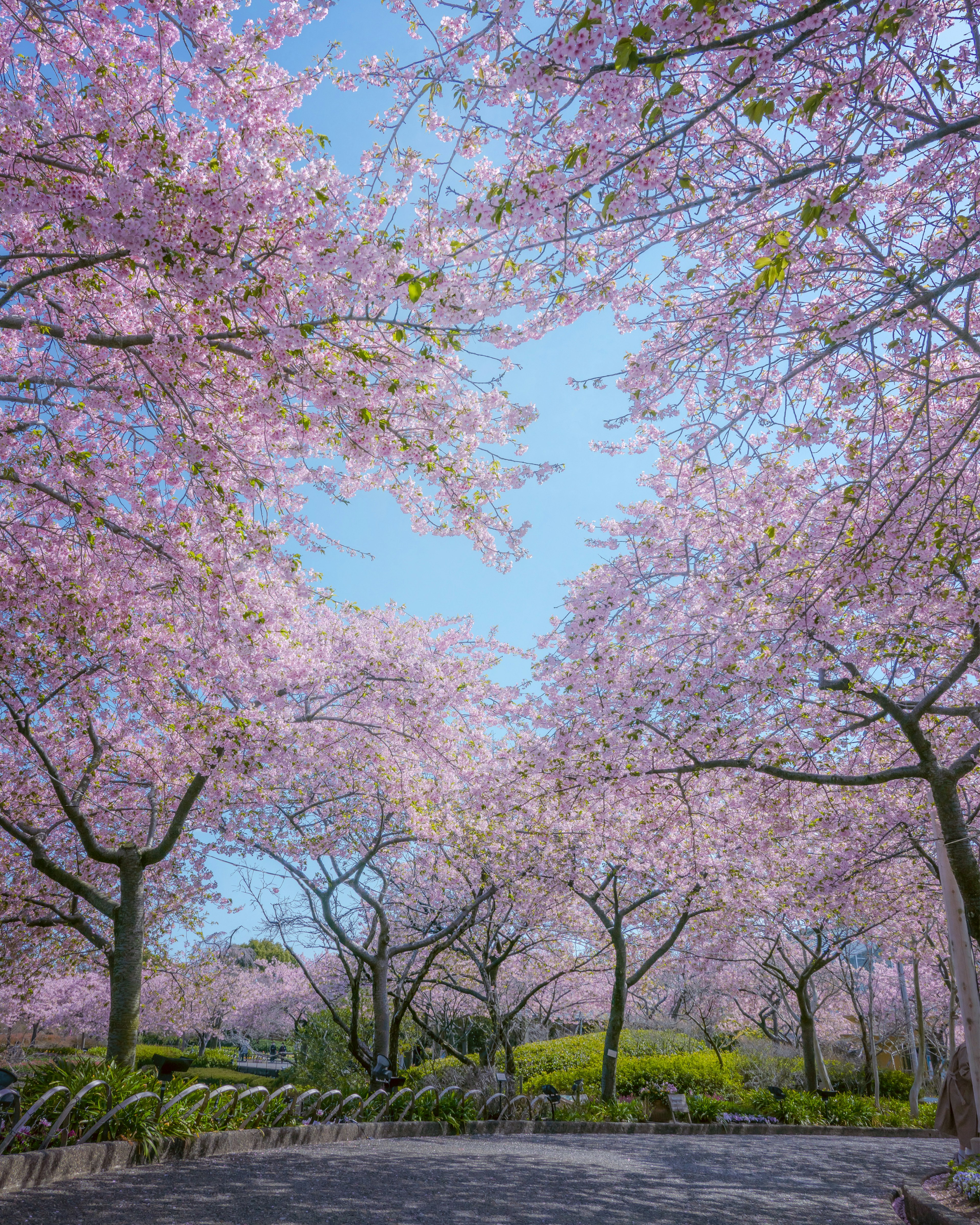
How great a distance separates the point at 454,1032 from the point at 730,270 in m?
24.3

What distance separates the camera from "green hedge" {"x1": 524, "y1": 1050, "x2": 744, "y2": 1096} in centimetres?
1762

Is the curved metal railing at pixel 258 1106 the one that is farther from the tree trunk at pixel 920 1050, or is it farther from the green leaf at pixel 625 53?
the tree trunk at pixel 920 1050

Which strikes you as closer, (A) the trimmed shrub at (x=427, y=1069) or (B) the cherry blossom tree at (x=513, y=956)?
(A) the trimmed shrub at (x=427, y=1069)

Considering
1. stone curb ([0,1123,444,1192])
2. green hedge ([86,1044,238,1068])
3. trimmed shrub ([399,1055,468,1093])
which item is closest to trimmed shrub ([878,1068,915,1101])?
trimmed shrub ([399,1055,468,1093])

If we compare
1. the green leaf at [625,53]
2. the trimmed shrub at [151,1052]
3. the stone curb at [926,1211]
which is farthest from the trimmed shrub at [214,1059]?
the green leaf at [625,53]

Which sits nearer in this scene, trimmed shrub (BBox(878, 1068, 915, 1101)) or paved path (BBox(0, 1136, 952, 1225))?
paved path (BBox(0, 1136, 952, 1225))

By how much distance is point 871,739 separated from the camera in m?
10.8

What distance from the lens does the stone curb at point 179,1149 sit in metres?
4.95

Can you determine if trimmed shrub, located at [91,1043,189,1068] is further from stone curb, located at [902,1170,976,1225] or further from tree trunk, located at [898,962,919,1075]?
tree trunk, located at [898,962,919,1075]

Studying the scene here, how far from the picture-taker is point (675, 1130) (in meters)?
13.9

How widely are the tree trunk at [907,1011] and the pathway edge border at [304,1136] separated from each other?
6.98 meters

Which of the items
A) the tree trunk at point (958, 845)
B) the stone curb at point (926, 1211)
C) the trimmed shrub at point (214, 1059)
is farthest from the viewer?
the trimmed shrub at point (214, 1059)

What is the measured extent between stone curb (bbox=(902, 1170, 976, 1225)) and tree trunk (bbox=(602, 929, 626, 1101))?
7481 mm

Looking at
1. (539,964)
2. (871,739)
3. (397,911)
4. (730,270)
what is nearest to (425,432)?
(730,270)
